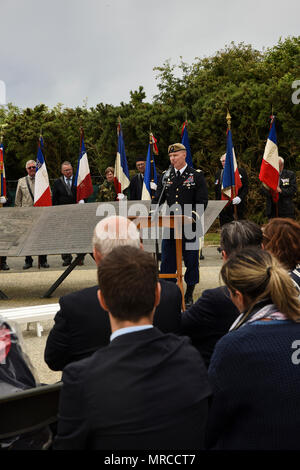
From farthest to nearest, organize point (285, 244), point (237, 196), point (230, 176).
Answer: point (237, 196), point (230, 176), point (285, 244)

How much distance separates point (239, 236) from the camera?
2.94m

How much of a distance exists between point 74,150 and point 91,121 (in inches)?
94.0

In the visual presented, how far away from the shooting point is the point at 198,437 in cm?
158

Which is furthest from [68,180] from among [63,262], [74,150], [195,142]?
[74,150]

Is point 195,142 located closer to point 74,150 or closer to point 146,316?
point 74,150

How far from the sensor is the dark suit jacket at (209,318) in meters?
2.49

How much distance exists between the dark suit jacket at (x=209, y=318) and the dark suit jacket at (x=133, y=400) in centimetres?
92

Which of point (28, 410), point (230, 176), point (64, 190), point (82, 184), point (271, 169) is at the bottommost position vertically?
point (28, 410)

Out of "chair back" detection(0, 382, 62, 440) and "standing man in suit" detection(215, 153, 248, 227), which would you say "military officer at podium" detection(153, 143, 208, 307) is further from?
"chair back" detection(0, 382, 62, 440)

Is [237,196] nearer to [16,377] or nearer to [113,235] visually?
[113,235]

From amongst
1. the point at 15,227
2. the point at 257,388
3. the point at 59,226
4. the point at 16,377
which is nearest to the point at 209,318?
the point at 257,388

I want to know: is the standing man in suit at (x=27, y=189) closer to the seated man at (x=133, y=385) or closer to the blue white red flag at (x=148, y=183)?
the blue white red flag at (x=148, y=183)

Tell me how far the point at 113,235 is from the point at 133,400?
1.27m

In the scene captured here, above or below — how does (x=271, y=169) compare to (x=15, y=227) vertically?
above
